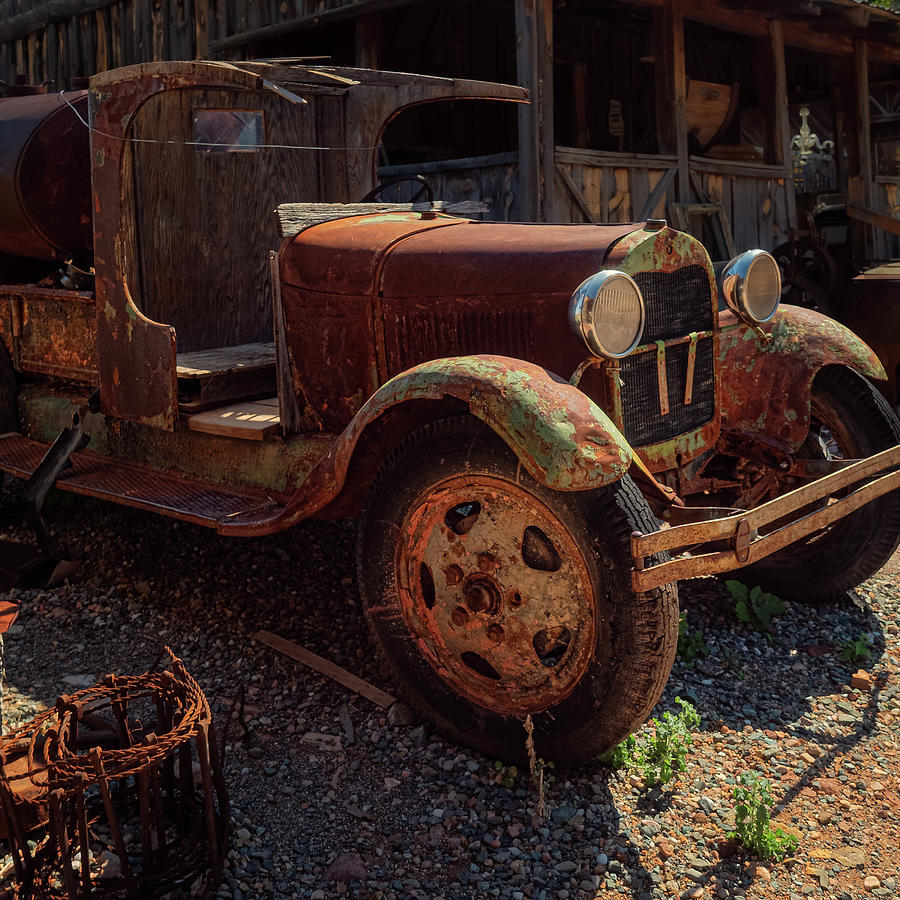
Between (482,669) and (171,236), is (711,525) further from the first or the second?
(171,236)

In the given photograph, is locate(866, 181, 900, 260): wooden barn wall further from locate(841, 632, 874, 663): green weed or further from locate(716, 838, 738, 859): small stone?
locate(716, 838, 738, 859): small stone

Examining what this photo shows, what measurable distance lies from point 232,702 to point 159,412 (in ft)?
4.16

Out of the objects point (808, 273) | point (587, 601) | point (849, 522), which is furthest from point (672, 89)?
point (587, 601)

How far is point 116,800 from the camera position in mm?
2455

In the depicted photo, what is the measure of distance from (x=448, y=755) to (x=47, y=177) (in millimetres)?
3261

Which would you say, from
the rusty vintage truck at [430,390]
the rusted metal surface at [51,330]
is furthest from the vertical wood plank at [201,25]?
the rusted metal surface at [51,330]

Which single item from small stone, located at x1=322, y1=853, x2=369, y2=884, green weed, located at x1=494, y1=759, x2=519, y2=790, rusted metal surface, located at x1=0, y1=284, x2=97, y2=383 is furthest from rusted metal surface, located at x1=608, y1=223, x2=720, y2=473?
rusted metal surface, located at x1=0, y1=284, x2=97, y2=383

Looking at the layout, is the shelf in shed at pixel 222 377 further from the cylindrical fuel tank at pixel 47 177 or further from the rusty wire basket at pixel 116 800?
the rusty wire basket at pixel 116 800

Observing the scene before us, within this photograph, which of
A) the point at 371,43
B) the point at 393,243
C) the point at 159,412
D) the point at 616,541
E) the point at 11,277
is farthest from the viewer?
the point at 371,43

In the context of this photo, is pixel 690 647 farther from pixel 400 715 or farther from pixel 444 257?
pixel 444 257

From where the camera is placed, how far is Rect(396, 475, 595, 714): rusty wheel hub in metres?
2.65

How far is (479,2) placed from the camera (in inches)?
380

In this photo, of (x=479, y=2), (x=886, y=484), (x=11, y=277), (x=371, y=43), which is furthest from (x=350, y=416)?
(x=479, y=2)

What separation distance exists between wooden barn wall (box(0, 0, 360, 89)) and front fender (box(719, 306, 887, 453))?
16.9ft
